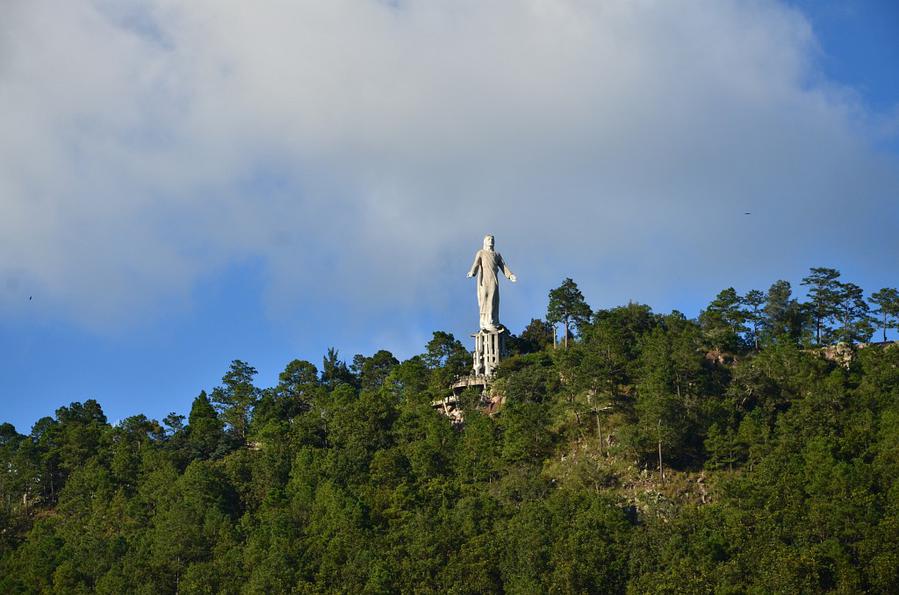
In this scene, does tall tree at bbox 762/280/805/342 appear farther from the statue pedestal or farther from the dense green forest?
the statue pedestal

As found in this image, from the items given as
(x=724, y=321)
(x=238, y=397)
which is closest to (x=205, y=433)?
(x=238, y=397)

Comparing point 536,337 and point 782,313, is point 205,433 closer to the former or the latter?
point 536,337

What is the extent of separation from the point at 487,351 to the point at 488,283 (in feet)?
12.4

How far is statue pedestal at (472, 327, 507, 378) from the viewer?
229 feet

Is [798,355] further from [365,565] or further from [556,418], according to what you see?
[365,565]

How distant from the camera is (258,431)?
7081 cm

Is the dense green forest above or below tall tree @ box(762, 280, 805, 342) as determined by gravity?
below

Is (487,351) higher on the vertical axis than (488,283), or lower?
lower

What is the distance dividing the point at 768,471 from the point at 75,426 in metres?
40.0

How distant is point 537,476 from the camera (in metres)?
58.4

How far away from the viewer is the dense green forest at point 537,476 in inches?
2056

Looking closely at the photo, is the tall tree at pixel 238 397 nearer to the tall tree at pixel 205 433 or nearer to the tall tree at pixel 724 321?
the tall tree at pixel 205 433

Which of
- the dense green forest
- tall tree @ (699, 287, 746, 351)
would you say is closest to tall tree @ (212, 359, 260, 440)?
the dense green forest

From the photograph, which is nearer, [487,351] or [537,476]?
[537,476]
